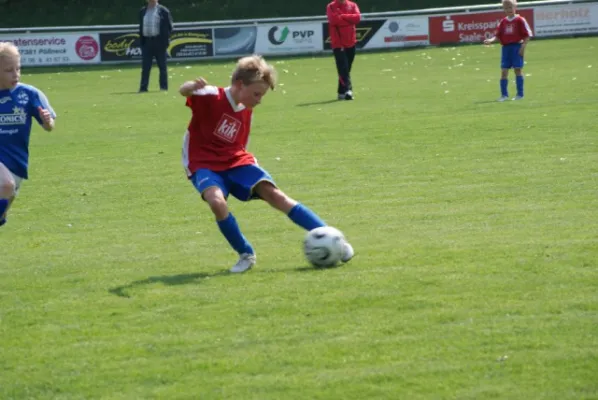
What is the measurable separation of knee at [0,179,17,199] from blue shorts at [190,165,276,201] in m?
1.45

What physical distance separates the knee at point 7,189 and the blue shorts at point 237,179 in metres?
1.45

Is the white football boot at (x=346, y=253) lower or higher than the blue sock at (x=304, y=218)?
lower

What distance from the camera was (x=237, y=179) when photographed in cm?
794

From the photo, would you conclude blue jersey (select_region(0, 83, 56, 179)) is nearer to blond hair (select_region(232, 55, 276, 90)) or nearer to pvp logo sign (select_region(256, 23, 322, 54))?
blond hair (select_region(232, 55, 276, 90))

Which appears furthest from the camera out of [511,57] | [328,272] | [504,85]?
[511,57]

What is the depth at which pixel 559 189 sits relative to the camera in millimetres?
10484

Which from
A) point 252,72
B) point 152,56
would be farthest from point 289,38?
point 252,72

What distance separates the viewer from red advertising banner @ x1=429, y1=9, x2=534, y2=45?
36250 mm

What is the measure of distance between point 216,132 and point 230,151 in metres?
0.18

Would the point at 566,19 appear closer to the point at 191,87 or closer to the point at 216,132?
the point at 216,132

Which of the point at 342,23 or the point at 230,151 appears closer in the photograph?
the point at 230,151

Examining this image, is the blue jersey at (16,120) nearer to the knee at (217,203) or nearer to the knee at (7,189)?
the knee at (7,189)

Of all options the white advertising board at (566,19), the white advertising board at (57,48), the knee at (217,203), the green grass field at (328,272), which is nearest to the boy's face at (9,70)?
the green grass field at (328,272)

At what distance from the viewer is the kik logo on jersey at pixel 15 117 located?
831 cm
